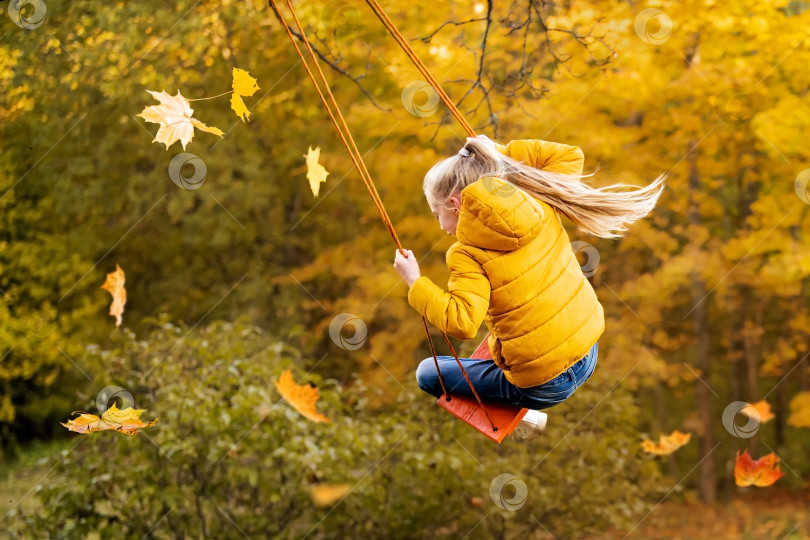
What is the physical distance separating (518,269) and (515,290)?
0.21ft

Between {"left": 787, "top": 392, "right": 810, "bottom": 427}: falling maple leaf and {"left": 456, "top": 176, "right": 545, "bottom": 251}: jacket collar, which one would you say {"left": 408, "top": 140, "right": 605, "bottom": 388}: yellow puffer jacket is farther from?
{"left": 787, "top": 392, "right": 810, "bottom": 427}: falling maple leaf

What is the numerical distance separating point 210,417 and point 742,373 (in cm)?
1045

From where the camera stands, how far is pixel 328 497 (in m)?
5.66

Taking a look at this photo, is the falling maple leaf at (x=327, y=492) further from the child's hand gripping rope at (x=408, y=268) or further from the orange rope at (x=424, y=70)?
the orange rope at (x=424, y=70)

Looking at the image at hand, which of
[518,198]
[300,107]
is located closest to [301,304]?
[300,107]

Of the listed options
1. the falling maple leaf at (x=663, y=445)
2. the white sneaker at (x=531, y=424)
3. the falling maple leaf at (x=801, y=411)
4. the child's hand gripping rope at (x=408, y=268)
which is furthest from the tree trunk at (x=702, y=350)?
the child's hand gripping rope at (x=408, y=268)

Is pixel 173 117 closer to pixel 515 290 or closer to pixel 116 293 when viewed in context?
pixel 515 290

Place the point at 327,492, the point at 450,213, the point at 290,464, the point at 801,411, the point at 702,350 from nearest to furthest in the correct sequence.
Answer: the point at 450,213 < the point at 290,464 < the point at 327,492 < the point at 801,411 < the point at 702,350

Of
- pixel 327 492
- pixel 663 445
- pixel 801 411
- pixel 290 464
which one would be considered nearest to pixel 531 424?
pixel 290 464

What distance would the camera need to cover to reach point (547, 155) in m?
2.82

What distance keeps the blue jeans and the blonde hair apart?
477 mm

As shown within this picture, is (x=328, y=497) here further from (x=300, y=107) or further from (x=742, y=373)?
(x=742, y=373)

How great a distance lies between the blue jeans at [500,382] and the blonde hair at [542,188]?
48 cm

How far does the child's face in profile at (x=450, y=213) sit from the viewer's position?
2553 mm
